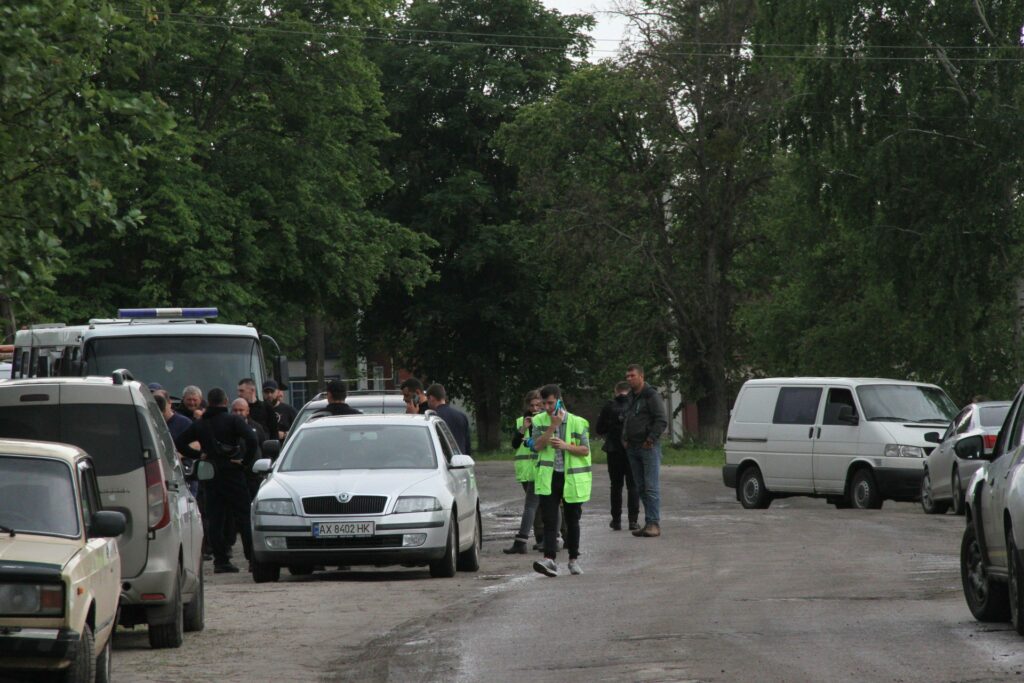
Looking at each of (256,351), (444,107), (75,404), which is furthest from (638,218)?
(75,404)

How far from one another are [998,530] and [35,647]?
6.09 meters

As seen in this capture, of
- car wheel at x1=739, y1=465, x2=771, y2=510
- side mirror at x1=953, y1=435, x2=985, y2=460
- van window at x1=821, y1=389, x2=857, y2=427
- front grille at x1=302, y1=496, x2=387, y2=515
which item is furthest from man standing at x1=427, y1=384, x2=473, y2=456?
car wheel at x1=739, y1=465, x2=771, y2=510

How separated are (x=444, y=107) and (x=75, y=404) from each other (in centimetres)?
4907

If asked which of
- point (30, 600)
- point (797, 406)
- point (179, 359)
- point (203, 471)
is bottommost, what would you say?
point (30, 600)

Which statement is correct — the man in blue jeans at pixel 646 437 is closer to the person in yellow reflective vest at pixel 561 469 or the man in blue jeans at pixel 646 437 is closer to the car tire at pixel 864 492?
the person in yellow reflective vest at pixel 561 469

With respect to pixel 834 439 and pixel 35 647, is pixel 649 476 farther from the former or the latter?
pixel 35 647

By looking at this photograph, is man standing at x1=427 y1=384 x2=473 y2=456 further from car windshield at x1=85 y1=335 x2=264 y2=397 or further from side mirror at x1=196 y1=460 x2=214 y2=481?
side mirror at x1=196 y1=460 x2=214 y2=481

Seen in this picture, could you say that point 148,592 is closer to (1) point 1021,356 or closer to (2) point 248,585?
(2) point 248,585

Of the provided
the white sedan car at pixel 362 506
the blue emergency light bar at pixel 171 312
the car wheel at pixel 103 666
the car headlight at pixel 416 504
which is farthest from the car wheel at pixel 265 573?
the blue emergency light bar at pixel 171 312

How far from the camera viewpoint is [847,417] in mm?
27922

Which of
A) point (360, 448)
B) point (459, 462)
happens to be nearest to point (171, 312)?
point (360, 448)

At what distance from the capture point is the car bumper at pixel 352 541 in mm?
16906

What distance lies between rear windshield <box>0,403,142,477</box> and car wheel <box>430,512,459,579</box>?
561cm

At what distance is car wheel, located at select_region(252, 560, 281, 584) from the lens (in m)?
17.3
